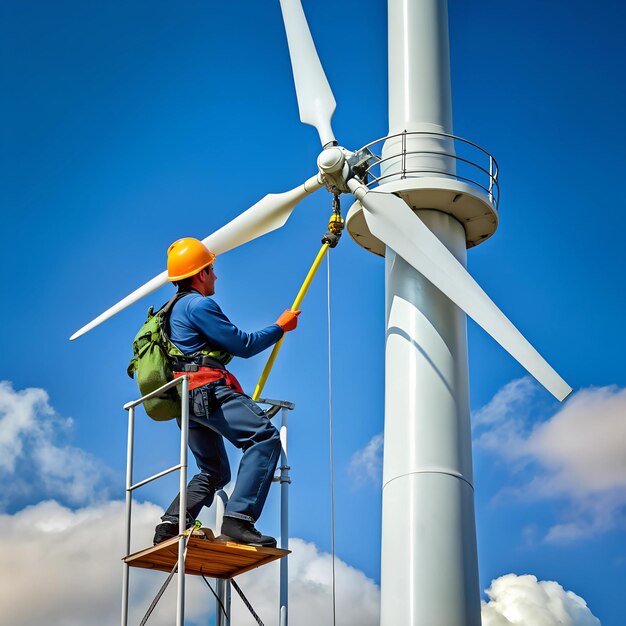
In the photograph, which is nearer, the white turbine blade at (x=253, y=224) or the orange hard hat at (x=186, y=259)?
the orange hard hat at (x=186, y=259)

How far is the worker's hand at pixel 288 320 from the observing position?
1463 cm

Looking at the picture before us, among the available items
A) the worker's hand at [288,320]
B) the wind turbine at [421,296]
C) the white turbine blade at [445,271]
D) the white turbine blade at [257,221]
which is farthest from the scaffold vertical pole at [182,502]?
the white turbine blade at [257,221]

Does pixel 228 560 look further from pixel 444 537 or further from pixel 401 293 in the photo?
pixel 401 293

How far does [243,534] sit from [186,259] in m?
3.54

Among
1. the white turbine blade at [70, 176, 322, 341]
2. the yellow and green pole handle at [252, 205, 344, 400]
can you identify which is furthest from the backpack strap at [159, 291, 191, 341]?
the white turbine blade at [70, 176, 322, 341]

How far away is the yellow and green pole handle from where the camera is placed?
15.8 metres

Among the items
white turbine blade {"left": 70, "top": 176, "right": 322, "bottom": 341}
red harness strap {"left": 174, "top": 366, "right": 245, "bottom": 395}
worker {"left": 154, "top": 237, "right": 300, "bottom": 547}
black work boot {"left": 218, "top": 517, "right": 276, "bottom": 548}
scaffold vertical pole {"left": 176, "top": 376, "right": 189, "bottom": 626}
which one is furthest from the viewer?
white turbine blade {"left": 70, "top": 176, "right": 322, "bottom": 341}

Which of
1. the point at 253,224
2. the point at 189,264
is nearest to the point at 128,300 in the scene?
the point at 253,224

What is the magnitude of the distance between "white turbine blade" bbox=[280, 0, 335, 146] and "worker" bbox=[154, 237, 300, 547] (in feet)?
13.5

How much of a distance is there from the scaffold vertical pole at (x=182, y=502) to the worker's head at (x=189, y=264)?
183 cm

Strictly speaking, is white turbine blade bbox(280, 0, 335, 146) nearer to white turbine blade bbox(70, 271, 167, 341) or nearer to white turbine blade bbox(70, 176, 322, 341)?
white turbine blade bbox(70, 176, 322, 341)

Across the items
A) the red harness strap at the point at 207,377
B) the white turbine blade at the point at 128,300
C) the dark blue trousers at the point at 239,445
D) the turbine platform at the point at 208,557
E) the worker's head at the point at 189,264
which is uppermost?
the white turbine blade at the point at 128,300

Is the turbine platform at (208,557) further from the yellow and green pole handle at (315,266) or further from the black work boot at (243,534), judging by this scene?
the yellow and green pole handle at (315,266)

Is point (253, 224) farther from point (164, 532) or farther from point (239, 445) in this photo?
point (164, 532)
